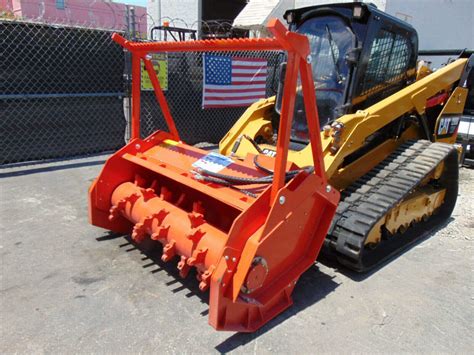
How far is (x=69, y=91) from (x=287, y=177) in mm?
4958

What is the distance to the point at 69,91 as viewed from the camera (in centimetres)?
643

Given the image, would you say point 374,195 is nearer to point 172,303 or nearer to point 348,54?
point 348,54

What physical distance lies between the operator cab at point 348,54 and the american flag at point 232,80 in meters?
3.27

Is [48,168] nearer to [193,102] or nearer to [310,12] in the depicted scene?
[193,102]

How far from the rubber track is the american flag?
4313 mm

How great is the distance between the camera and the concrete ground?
2564mm

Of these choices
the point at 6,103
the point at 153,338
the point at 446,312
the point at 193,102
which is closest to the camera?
the point at 153,338

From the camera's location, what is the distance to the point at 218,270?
2.40 meters

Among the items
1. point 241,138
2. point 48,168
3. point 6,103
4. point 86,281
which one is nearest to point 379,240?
point 241,138

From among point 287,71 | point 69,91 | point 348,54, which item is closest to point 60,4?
point 69,91

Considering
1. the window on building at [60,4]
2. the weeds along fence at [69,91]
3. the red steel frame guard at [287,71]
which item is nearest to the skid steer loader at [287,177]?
the red steel frame guard at [287,71]

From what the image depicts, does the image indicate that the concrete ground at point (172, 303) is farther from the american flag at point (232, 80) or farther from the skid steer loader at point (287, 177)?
the american flag at point (232, 80)

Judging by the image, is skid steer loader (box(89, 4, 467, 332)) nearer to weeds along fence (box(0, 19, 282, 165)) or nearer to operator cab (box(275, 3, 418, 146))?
operator cab (box(275, 3, 418, 146))

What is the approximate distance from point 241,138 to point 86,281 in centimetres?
223
